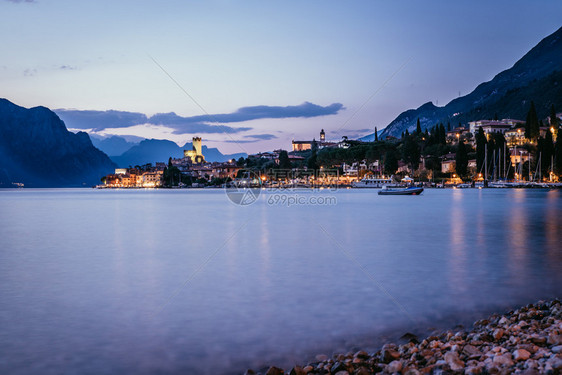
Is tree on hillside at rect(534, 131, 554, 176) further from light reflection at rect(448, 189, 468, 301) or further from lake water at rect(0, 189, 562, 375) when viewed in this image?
lake water at rect(0, 189, 562, 375)

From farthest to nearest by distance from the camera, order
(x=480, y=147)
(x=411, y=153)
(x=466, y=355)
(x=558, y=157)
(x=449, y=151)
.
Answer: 1. (x=449, y=151)
2. (x=411, y=153)
3. (x=480, y=147)
4. (x=558, y=157)
5. (x=466, y=355)

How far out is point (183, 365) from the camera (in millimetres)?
4859

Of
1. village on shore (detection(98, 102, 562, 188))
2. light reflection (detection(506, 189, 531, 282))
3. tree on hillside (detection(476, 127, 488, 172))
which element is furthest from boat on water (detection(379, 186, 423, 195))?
light reflection (detection(506, 189, 531, 282))

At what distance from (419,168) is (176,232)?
93.7m

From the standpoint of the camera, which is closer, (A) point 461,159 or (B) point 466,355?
(B) point 466,355

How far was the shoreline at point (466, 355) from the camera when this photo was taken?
3.92 metres

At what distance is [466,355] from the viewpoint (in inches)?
169

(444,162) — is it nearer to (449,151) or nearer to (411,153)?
(449,151)

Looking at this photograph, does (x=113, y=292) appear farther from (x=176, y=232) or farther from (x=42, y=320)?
(x=176, y=232)

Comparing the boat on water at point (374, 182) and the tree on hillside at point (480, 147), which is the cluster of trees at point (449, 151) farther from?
the boat on water at point (374, 182)

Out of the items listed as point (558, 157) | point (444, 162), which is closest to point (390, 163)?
point (444, 162)

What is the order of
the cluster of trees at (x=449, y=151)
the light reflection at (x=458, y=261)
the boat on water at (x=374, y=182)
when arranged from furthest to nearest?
the boat on water at (x=374, y=182), the cluster of trees at (x=449, y=151), the light reflection at (x=458, y=261)

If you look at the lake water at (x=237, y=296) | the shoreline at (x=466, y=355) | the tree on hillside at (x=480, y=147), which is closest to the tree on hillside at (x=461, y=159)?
the tree on hillside at (x=480, y=147)

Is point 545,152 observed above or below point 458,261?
above
